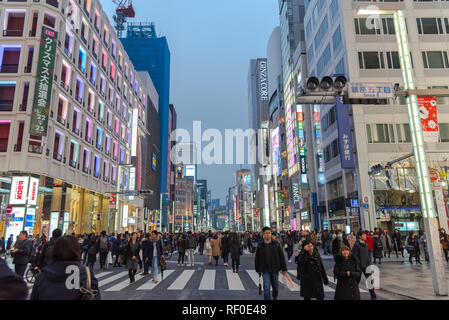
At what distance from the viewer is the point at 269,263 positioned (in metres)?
7.64

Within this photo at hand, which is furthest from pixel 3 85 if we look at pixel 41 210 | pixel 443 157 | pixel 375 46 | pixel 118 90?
pixel 443 157

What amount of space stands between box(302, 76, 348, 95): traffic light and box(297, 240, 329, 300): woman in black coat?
15.9 ft

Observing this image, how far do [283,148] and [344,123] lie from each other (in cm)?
3670

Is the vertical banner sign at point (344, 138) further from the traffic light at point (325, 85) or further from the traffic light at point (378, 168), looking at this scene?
the traffic light at point (325, 85)

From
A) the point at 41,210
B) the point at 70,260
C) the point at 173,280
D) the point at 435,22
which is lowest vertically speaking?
the point at 173,280

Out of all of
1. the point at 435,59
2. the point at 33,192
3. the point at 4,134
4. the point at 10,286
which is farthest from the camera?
the point at 435,59

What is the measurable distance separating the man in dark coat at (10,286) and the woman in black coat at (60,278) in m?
0.35

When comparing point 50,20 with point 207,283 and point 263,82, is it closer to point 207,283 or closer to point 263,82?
point 207,283

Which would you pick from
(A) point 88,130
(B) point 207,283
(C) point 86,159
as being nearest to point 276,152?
(A) point 88,130

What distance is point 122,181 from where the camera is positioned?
4969 centimetres

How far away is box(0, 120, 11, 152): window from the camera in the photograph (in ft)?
86.4

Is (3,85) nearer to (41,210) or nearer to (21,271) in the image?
(41,210)

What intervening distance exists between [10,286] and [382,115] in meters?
34.8
